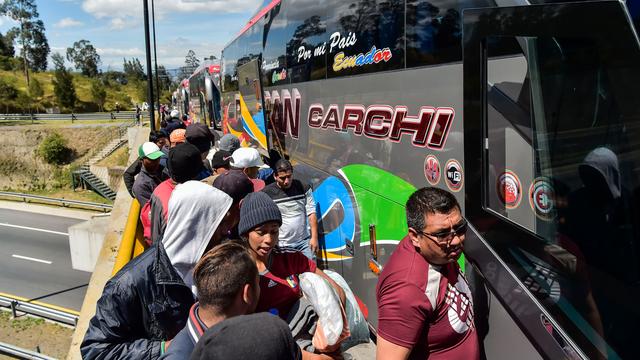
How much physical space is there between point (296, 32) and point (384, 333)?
5137 mm

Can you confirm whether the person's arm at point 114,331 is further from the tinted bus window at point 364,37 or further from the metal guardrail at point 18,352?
the metal guardrail at point 18,352

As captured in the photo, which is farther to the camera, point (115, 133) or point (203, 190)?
point (115, 133)

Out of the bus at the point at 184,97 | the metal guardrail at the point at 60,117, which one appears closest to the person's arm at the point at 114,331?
the bus at the point at 184,97

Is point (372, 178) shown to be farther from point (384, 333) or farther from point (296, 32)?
point (296, 32)

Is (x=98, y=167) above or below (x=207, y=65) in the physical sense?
below

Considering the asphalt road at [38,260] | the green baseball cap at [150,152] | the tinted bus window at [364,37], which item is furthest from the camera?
the asphalt road at [38,260]

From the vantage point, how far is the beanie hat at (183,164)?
3.69 m

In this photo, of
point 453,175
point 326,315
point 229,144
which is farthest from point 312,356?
point 229,144

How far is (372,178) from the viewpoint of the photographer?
4496 mm

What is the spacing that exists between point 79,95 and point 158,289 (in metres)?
91.5

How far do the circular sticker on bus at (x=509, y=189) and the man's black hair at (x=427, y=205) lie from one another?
0.49 metres

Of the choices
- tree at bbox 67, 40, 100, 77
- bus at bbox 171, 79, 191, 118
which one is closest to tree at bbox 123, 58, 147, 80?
tree at bbox 67, 40, 100, 77

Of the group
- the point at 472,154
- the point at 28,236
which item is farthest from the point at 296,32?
the point at 28,236

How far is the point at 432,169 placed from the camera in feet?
11.4
